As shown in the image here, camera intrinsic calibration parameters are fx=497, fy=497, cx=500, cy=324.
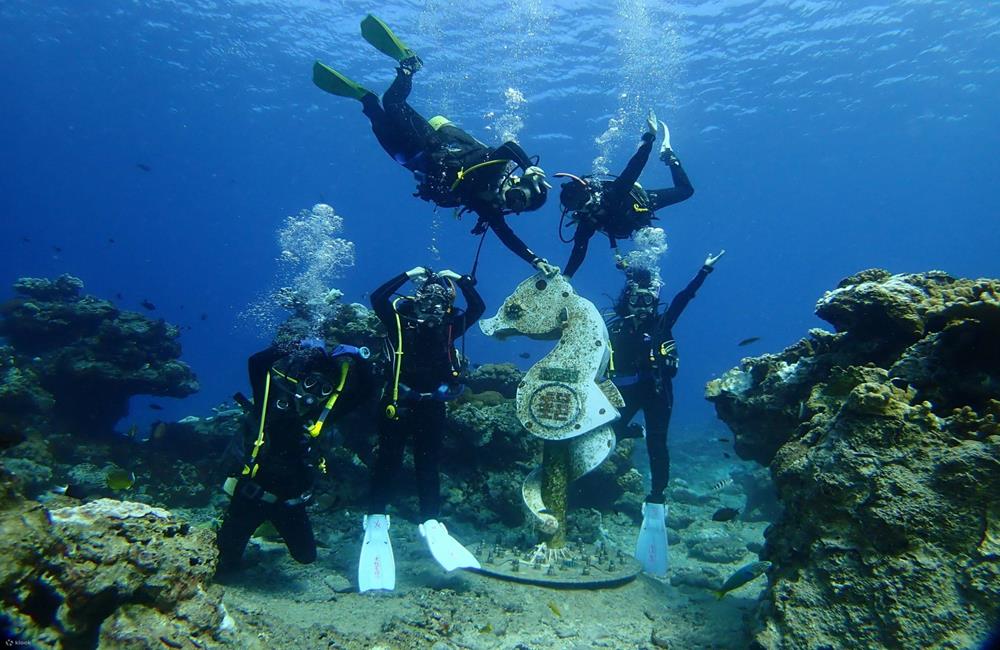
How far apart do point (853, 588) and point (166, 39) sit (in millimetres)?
39902

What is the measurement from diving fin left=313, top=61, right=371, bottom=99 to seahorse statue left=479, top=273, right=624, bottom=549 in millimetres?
4228

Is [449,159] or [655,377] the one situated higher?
[449,159]

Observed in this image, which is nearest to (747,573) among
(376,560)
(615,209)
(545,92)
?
(376,560)

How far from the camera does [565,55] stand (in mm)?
26766

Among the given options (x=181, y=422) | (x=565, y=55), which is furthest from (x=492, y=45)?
(x=181, y=422)

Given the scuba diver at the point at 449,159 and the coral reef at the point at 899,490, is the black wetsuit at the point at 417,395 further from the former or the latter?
the coral reef at the point at 899,490

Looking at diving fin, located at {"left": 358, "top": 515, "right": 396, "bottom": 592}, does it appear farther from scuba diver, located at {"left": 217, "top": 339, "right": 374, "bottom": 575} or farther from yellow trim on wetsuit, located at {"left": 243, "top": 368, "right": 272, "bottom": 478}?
yellow trim on wetsuit, located at {"left": 243, "top": 368, "right": 272, "bottom": 478}

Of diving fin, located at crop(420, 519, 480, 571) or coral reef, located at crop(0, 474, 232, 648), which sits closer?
coral reef, located at crop(0, 474, 232, 648)

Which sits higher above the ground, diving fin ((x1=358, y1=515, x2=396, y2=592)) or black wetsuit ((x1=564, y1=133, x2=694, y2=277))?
black wetsuit ((x1=564, y1=133, x2=694, y2=277))

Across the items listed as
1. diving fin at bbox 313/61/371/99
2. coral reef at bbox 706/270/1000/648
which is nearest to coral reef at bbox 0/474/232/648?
coral reef at bbox 706/270/1000/648

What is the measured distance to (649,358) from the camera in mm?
8000

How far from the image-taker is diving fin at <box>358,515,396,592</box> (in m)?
5.53

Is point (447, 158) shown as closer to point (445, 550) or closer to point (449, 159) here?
point (449, 159)

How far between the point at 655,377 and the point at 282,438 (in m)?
5.51
